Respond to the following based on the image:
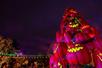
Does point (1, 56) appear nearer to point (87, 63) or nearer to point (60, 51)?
point (60, 51)

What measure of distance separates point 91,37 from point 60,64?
5.80 feet

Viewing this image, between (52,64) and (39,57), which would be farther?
(39,57)

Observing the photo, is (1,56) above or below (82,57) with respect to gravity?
above

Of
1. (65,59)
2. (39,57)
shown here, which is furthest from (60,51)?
(39,57)

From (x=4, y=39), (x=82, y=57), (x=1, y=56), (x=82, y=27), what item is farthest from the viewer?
(x=4, y=39)

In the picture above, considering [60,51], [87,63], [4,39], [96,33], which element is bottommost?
[87,63]

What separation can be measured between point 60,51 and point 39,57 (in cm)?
438

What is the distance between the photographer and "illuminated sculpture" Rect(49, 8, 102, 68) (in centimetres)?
833

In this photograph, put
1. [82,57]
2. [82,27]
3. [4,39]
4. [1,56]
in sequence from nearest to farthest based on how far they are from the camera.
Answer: [82,57]
[82,27]
[1,56]
[4,39]

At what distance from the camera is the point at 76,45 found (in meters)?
8.55

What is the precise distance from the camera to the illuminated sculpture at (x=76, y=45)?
833 centimetres

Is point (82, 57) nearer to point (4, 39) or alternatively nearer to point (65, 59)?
point (65, 59)

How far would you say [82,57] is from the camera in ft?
27.1

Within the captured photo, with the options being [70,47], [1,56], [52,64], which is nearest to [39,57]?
[1,56]
